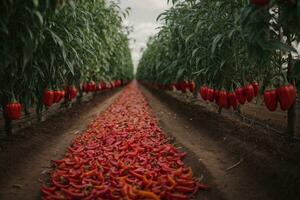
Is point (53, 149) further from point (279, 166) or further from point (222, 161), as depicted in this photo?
point (279, 166)

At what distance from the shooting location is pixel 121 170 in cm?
510

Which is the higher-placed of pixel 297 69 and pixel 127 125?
pixel 297 69

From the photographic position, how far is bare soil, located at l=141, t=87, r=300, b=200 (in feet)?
14.5

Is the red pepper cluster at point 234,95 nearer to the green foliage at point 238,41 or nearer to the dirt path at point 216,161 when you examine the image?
the green foliage at point 238,41

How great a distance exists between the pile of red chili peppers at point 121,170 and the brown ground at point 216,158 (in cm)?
23

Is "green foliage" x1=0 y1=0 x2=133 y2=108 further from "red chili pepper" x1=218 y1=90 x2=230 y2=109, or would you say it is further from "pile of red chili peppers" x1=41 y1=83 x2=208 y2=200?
"red chili pepper" x1=218 y1=90 x2=230 y2=109

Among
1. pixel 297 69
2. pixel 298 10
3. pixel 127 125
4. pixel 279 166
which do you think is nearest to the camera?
pixel 298 10

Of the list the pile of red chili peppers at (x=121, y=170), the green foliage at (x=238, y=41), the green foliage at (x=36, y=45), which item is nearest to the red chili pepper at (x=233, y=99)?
the green foliage at (x=238, y=41)

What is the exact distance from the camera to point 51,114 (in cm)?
1085

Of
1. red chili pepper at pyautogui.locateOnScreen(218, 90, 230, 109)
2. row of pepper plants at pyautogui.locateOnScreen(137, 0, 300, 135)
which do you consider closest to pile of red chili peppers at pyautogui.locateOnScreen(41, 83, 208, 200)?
red chili pepper at pyautogui.locateOnScreen(218, 90, 230, 109)

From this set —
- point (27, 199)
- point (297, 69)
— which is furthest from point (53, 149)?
point (297, 69)

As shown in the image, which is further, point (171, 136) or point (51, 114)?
point (51, 114)

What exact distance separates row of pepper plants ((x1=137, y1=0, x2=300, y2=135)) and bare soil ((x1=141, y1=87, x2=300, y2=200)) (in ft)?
1.91

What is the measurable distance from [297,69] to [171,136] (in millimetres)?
3946
